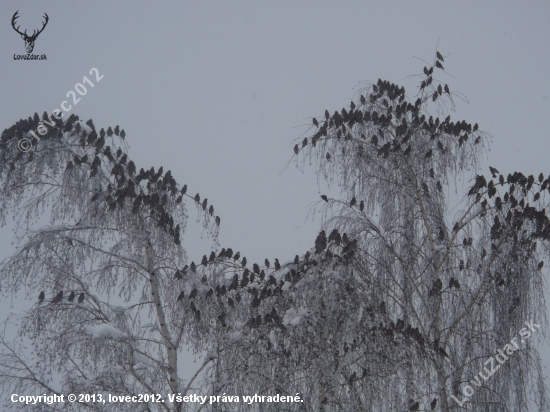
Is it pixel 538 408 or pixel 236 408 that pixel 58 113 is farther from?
pixel 538 408

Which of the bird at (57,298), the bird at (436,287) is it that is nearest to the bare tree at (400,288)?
the bird at (436,287)

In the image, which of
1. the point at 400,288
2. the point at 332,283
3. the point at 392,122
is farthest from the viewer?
the point at 392,122

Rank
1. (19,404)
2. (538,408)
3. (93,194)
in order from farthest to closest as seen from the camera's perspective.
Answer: (93,194) < (538,408) < (19,404)

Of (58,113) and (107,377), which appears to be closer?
(107,377)

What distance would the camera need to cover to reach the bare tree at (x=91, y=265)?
6.28 metres

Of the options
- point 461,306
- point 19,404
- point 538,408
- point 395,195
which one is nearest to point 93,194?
point 19,404

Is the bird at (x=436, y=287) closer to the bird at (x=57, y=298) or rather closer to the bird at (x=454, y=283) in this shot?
A: the bird at (x=454, y=283)

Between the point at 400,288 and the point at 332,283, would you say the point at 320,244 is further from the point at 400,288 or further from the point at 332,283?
the point at 400,288

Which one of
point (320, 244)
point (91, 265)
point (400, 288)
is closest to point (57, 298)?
point (91, 265)

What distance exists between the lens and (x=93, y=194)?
292 inches

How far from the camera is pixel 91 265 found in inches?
283

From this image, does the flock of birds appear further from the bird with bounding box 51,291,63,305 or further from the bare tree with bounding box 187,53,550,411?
the bird with bounding box 51,291,63,305

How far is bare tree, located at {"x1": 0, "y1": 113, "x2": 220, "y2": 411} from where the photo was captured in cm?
628

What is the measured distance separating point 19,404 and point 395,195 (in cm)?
489
